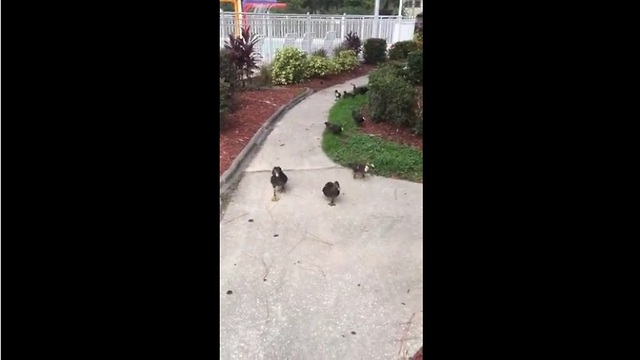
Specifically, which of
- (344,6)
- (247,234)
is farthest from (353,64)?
(344,6)

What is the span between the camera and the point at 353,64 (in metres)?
12.9

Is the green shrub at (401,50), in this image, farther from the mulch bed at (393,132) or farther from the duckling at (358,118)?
the mulch bed at (393,132)

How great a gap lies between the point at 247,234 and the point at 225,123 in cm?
345

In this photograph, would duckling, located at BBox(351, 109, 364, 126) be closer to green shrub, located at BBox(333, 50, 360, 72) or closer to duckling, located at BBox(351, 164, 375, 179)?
duckling, located at BBox(351, 164, 375, 179)

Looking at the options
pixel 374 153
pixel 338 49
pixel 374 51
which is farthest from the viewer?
pixel 374 51

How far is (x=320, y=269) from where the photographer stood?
3309mm

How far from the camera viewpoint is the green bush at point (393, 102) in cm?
670

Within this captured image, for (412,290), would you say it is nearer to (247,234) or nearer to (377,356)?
(377,356)

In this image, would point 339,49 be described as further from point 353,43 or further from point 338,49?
point 353,43

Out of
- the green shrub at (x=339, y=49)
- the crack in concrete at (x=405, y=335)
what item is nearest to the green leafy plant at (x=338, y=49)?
the green shrub at (x=339, y=49)

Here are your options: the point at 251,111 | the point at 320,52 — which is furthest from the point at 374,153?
the point at 320,52

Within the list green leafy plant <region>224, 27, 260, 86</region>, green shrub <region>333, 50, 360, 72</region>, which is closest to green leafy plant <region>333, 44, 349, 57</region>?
green shrub <region>333, 50, 360, 72</region>

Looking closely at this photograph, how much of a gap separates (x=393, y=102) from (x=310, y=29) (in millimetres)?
7602

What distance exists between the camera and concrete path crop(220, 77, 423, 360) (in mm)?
2566
